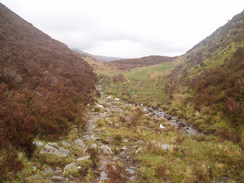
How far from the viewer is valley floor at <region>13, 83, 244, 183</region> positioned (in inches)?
176

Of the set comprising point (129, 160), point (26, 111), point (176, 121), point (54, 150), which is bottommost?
point (129, 160)

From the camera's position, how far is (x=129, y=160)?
19.4ft

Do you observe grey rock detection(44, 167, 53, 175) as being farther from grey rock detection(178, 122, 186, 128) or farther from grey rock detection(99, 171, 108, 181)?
grey rock detection(178, 122, 186, 128)

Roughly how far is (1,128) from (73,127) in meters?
3.58

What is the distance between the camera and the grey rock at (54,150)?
16.6 feet

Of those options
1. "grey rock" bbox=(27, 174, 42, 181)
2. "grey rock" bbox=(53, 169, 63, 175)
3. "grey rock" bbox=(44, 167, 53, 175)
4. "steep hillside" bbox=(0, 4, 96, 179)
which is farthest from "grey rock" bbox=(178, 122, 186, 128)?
"grey rock" bbox=(27, 174, 42, 181)

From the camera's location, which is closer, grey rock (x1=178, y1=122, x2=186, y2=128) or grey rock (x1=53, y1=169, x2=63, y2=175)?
grey rock (x1=53, y1=169, x2=63, y2=175)

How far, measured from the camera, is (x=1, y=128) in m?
4.61

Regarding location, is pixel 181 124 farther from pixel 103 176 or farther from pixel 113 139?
pixel 103 176

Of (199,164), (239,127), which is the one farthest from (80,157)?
(239,127)

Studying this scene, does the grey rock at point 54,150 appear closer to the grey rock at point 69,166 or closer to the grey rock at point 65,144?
the grey rock at point 65,144

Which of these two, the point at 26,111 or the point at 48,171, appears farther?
the point at 26,111

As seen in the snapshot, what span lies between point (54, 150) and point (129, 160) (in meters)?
2.75

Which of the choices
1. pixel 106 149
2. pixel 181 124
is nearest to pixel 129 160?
pixel 106 149
